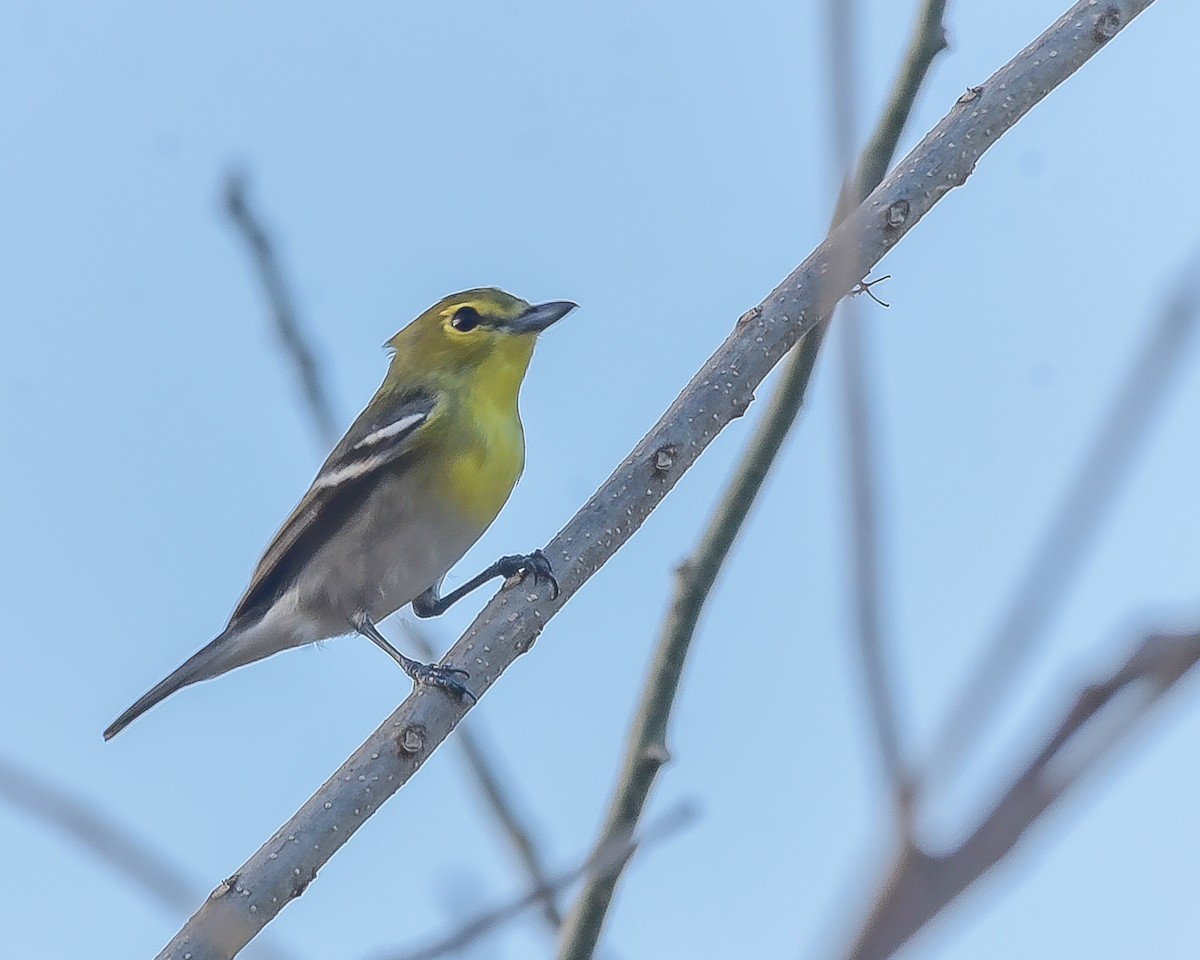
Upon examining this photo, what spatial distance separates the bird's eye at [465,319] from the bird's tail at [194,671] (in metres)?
1.98

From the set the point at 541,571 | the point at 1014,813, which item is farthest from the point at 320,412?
the point at 1014,813

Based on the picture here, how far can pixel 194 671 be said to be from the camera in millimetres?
6758

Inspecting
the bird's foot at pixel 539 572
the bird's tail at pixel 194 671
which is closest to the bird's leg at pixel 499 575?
the bird's foot at pixel 539 572

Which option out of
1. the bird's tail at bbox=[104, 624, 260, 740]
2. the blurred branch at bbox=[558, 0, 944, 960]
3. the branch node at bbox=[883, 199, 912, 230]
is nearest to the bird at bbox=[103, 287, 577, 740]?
the bird's tail at bbox=[104, 624, 260, 740]

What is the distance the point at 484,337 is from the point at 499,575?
1783mm

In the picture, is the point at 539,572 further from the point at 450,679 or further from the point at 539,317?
the point at 539,317

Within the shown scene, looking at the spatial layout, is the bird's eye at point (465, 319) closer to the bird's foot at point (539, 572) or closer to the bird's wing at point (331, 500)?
the bird's wing at point (331, 500)

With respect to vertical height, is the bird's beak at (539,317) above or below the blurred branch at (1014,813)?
above

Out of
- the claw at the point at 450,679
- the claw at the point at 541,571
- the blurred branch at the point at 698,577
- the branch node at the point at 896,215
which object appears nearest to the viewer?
the claw at the point at 450,679

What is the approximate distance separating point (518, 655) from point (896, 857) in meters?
3.15

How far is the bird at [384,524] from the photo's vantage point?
22.4 feet

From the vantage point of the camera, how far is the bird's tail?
6.76 meters

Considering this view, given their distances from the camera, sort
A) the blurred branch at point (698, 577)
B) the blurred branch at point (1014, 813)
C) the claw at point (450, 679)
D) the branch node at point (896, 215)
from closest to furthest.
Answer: the blurred branch at point (1014, 813), the claw at point (450, 679), the branch node at point (896, 215), the blurred branch at point (698, 577)

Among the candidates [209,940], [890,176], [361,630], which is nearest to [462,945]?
[209,940]
